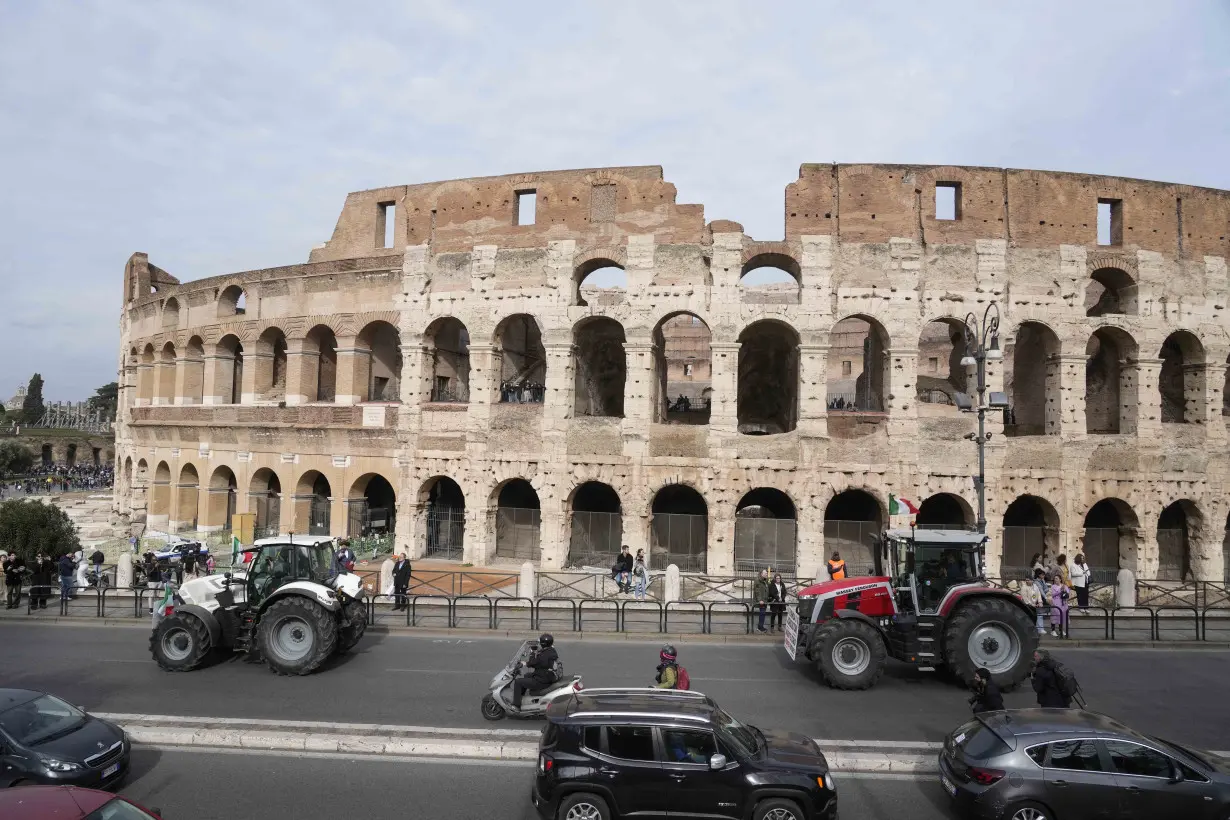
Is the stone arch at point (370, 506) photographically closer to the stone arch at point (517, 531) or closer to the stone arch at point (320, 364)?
the stone arch at point (320, 364)

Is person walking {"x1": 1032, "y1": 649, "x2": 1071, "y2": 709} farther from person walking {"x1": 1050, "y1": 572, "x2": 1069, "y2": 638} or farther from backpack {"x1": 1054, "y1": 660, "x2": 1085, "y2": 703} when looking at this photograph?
person walking {"x1": 1050, "y1": 572, "x2": 1069, "y2": 638}

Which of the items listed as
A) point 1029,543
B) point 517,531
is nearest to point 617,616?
point 517,531

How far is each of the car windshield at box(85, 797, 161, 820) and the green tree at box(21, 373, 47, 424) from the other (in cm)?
10886

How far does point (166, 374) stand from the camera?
3244cm

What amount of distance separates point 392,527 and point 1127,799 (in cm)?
2478

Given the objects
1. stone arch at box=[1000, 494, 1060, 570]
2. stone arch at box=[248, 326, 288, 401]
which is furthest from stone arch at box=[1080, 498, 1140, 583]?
stone arch at box=[248, 326, 288, 401]

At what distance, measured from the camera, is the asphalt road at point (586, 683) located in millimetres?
10117

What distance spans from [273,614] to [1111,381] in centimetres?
2649

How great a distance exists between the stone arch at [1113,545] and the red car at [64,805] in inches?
961

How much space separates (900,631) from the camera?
11578mm

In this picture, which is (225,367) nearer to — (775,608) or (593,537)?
(593,537)

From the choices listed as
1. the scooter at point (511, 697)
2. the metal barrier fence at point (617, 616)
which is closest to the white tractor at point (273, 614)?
the metal barrier fence at point (617, 616)

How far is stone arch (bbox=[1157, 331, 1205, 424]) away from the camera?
22203mm

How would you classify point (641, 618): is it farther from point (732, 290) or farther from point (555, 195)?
point (555, 195)
